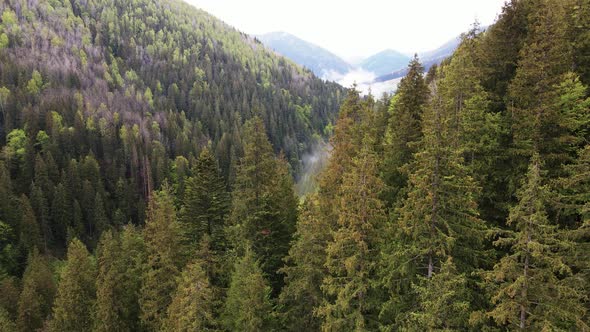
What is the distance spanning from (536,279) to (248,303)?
1485 cm

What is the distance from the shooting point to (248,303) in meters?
21.8

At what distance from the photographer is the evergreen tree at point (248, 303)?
2173 centimetres

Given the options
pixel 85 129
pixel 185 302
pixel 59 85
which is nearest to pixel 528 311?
pixel 185 302

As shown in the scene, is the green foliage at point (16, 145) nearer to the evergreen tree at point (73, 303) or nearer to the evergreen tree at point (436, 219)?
the evergreen tree at point (73, 303)

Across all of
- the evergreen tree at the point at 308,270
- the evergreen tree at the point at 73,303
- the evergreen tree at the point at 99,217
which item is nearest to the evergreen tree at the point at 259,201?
the evergreen tree at the point at 308,270

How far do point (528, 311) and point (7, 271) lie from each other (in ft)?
261

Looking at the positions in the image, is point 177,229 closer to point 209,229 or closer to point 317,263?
point 209,229

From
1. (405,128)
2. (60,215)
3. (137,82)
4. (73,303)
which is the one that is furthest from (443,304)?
(137,82)

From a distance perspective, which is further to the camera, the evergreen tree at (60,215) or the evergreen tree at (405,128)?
the evergreen tree at (60,215)

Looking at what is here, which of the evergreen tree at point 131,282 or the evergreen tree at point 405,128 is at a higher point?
the evergreen tree at point 405,128

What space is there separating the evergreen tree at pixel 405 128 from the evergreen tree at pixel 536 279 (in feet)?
33.3

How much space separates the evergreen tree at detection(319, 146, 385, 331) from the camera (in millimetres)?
17406

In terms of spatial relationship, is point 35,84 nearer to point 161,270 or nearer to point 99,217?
point 99,217

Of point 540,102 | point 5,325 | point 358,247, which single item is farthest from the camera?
point 5,325
